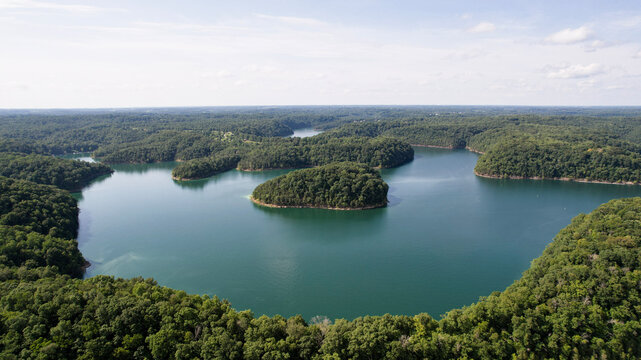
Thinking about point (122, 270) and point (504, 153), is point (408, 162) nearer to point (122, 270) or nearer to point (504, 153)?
point (504, 153)

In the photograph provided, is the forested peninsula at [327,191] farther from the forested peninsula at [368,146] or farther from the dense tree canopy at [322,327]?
the forested peninsula at [368,146]

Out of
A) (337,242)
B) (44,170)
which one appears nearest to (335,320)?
(337,242)

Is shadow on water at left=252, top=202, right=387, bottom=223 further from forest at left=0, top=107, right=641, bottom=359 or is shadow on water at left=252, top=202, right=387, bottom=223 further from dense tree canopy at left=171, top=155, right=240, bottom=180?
dense tree canopy at left=171, top=155, right=240, bottom=180

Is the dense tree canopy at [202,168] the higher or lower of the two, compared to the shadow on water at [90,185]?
higher

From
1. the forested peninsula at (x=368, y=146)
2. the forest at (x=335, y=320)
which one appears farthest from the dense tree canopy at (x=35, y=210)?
the forested peninsula at (x=368, y=146)

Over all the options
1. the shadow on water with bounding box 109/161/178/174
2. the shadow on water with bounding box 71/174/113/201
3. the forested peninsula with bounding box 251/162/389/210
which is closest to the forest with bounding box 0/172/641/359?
the forested peninsula with bounding box 251/162/389/210

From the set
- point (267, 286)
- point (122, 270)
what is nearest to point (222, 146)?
point (122, 270)
